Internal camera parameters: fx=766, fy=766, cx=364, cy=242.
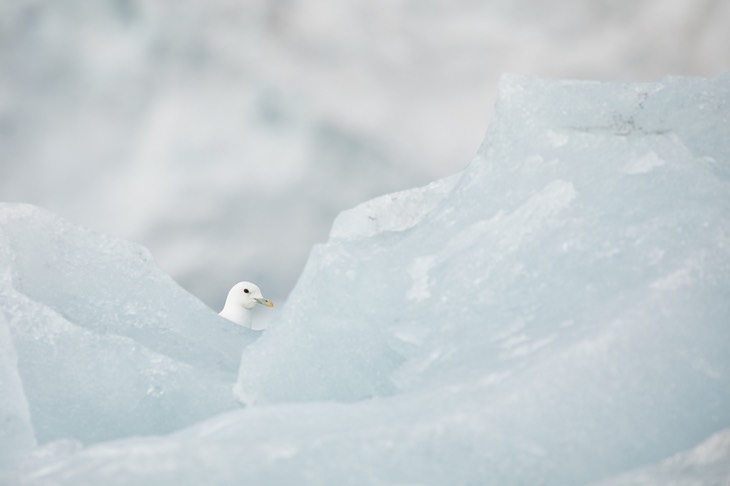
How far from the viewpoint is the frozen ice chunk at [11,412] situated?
3.03 meters

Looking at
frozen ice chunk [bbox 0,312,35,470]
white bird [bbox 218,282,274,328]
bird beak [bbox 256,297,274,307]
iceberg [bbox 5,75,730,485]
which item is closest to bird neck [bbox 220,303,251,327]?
white bird [bbox 218,282,274,328]

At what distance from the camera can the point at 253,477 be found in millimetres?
2264

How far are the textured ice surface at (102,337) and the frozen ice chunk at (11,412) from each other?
0.15 ft

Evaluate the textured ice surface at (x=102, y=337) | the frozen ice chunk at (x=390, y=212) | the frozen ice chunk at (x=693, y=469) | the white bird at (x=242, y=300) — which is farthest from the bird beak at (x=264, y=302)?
the frozen ice chunk at (x=693, y=469)

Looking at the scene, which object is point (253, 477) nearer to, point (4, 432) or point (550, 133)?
point (4, 432)

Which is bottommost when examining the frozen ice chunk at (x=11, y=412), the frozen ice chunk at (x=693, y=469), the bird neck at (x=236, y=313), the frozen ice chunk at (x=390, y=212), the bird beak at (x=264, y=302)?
the frozen ice chunk at (x=693, y=469)

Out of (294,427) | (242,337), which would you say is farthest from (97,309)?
(294,427)

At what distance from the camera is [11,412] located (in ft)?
10.6

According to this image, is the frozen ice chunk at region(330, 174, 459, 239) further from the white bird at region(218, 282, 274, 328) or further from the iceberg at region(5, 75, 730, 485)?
the white bird at region(218, 282, 274, 328)

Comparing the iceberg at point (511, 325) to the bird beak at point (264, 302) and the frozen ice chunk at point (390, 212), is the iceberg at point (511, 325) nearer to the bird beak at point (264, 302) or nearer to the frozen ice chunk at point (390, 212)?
the frozen ice chunk at point (390, 212)

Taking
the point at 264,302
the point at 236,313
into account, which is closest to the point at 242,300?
the point at 236,313

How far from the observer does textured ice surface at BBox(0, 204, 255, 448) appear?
3.41 meters

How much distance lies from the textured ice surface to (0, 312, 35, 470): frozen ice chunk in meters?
0.05

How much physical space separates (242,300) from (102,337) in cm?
709
